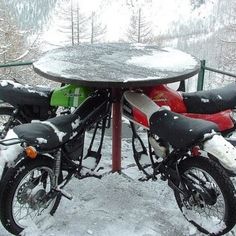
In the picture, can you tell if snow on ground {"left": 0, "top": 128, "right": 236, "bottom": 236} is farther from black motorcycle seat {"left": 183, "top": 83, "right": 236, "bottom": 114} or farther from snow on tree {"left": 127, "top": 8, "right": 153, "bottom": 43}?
snow on tree {"left": 127, "top": 8, "right": 153, "bottom": 43}

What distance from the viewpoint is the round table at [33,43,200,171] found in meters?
3.46

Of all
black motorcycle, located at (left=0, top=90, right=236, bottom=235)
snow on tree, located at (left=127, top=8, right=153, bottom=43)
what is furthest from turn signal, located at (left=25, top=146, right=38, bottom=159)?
snow on tree, located at (left=127, top=8, right=153, bottom=43)

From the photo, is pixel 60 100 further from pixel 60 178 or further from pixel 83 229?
pixel 83 229

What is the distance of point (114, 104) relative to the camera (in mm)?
3996

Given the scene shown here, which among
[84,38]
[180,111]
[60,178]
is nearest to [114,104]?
[180,111]

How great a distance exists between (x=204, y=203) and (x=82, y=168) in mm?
1099

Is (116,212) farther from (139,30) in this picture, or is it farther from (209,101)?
(139,30)

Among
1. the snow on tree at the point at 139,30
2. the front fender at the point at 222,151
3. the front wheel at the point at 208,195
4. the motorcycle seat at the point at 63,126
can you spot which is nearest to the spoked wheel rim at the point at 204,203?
the front wheel at the point at 208,195

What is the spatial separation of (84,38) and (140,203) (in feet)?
184

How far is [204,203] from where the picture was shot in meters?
3.32

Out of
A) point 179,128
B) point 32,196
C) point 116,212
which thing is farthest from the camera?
point 116,212

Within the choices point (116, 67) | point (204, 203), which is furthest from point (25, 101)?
point (204, 203)

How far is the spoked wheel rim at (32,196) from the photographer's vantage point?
10.6 ft

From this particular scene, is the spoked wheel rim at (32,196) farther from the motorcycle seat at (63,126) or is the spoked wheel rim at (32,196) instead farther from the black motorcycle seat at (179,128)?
the black motorcycle seat at (179,128)
